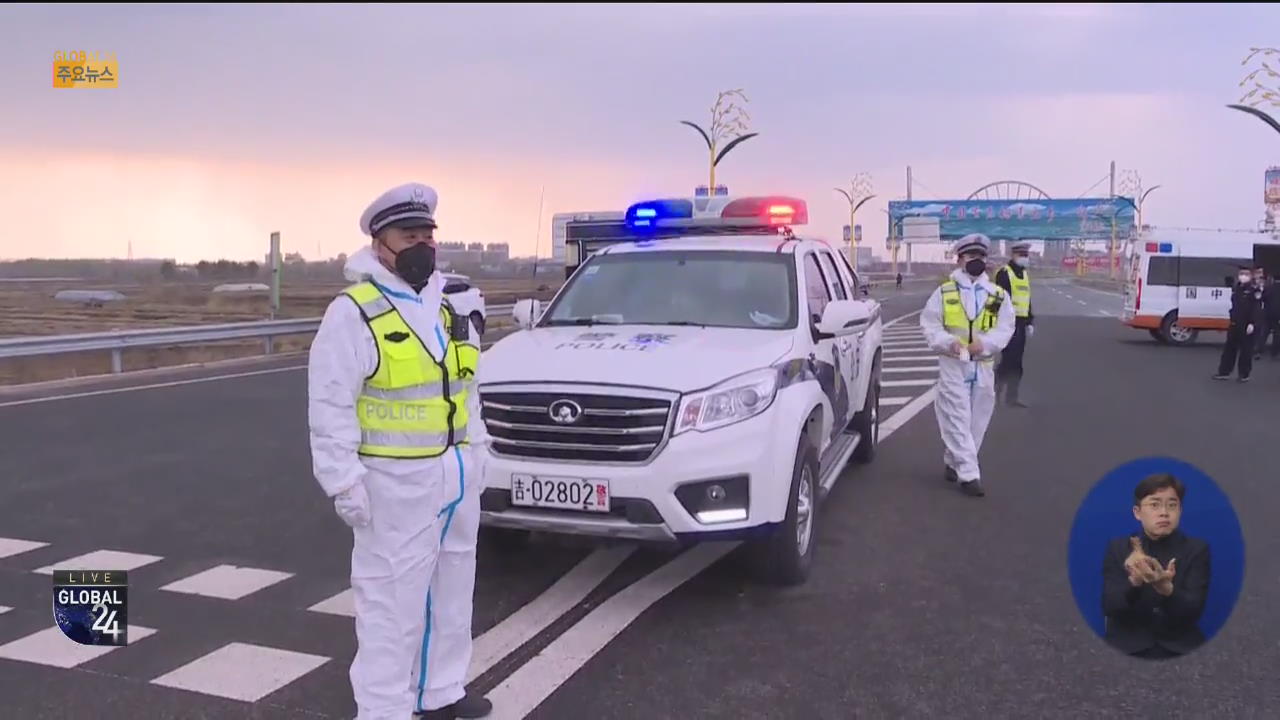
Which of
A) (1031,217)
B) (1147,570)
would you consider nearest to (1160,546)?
(1147,570)

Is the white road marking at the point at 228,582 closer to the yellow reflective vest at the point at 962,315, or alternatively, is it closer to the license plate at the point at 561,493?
the license plate at the point at 561,493

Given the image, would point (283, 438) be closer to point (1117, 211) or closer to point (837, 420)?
point (837, 420)

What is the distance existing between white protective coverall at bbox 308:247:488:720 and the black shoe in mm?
198

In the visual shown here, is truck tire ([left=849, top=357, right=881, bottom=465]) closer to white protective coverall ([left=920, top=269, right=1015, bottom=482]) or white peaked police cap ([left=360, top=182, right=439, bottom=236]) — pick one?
white protective coverall ([left=920, top=269, right=1015, bottom=482])

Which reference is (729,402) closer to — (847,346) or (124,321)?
(847,346)

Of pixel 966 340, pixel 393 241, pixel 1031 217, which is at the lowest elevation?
pixel 966 340

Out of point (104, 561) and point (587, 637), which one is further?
point (104, 561)

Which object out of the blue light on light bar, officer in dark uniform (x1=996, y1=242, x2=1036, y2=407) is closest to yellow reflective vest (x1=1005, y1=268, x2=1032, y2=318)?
officer in dark uniform (x1=996, y1=242, x2=1036, y2=407)

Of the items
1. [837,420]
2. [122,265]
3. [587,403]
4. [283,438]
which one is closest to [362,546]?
[587,403]

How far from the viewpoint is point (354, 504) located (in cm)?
300

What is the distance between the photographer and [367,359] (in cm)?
308

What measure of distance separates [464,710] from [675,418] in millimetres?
1625

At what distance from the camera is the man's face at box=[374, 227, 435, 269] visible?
3.23 meters

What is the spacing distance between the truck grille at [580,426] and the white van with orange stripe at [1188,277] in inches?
776
